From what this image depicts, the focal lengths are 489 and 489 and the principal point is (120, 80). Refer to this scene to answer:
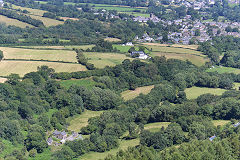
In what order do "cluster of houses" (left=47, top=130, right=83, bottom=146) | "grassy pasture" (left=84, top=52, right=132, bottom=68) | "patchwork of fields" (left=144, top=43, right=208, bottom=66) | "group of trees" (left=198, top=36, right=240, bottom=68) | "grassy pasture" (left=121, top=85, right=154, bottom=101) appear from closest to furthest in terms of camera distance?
"cluster of houses" (left=47, top=130, right=83, bottom=146), "grassy pasture" (left=121, top=85, right=154, bottom=101), "grassy pasture" (left=84, top=52, right=132, bottom=68), "patchwork of fields" (left=144, top=43, right=208, bottom=66), "group of trees" (left=198, top=36, right=240, bottom=68)

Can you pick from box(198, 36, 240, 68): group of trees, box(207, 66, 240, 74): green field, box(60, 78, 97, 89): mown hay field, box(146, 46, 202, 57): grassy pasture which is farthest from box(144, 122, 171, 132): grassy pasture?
box(146, 46, 202, 57): grassy pasture

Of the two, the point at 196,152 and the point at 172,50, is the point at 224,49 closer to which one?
the point at 172,50

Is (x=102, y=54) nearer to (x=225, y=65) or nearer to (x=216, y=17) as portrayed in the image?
(x=225, y=65)

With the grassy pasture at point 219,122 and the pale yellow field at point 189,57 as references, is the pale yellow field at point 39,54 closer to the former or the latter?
the pale yellow field at point 189,57

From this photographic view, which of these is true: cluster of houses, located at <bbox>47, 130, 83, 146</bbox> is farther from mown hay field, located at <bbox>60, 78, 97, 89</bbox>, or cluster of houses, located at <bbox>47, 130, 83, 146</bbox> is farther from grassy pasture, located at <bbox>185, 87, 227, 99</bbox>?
grassy pasture, located at <bbox>185, 87, 227, 99</bbox>

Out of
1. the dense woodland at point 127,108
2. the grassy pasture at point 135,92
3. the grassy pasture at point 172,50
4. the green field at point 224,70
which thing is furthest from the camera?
the grassy pasture at point 172,50

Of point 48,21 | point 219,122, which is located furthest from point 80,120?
point 48,21

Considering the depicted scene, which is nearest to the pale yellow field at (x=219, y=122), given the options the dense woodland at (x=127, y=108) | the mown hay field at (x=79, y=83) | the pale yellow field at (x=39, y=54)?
the dense woodland at (x=127, y=108)
